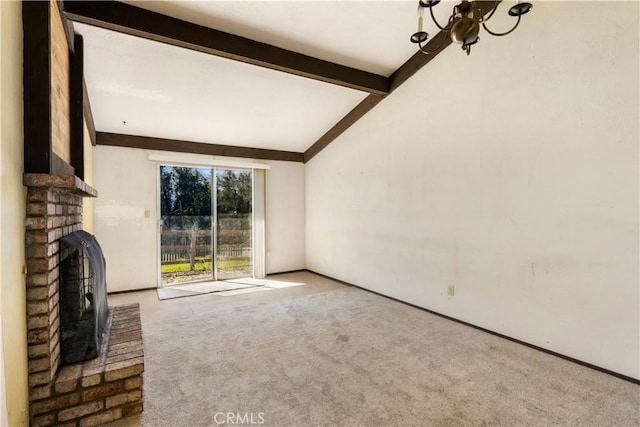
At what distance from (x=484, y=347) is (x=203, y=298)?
355 centimetres

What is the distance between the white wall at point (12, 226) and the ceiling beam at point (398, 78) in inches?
124

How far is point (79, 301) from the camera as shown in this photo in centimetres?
202

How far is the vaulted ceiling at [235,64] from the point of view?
271cm

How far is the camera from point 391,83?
4.09 metres

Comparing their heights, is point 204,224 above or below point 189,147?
below

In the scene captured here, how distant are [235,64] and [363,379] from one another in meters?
3.38

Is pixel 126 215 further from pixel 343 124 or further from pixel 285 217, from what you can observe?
pixel 343 124

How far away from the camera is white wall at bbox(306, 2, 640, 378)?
226 cm

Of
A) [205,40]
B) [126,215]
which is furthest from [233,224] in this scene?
[205,40]

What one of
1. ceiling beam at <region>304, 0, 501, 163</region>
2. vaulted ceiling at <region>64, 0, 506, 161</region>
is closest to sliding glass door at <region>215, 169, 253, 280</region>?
vaulted ceiling at <region>64, 0, 506, 161</region>

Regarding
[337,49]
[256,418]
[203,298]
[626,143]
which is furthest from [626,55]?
[203,298]

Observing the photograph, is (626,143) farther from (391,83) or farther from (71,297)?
(71,297)

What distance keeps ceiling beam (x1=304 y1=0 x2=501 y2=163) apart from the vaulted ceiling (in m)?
0.02

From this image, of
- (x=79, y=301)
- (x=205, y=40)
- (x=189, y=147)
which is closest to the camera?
(x=79, y=301)
